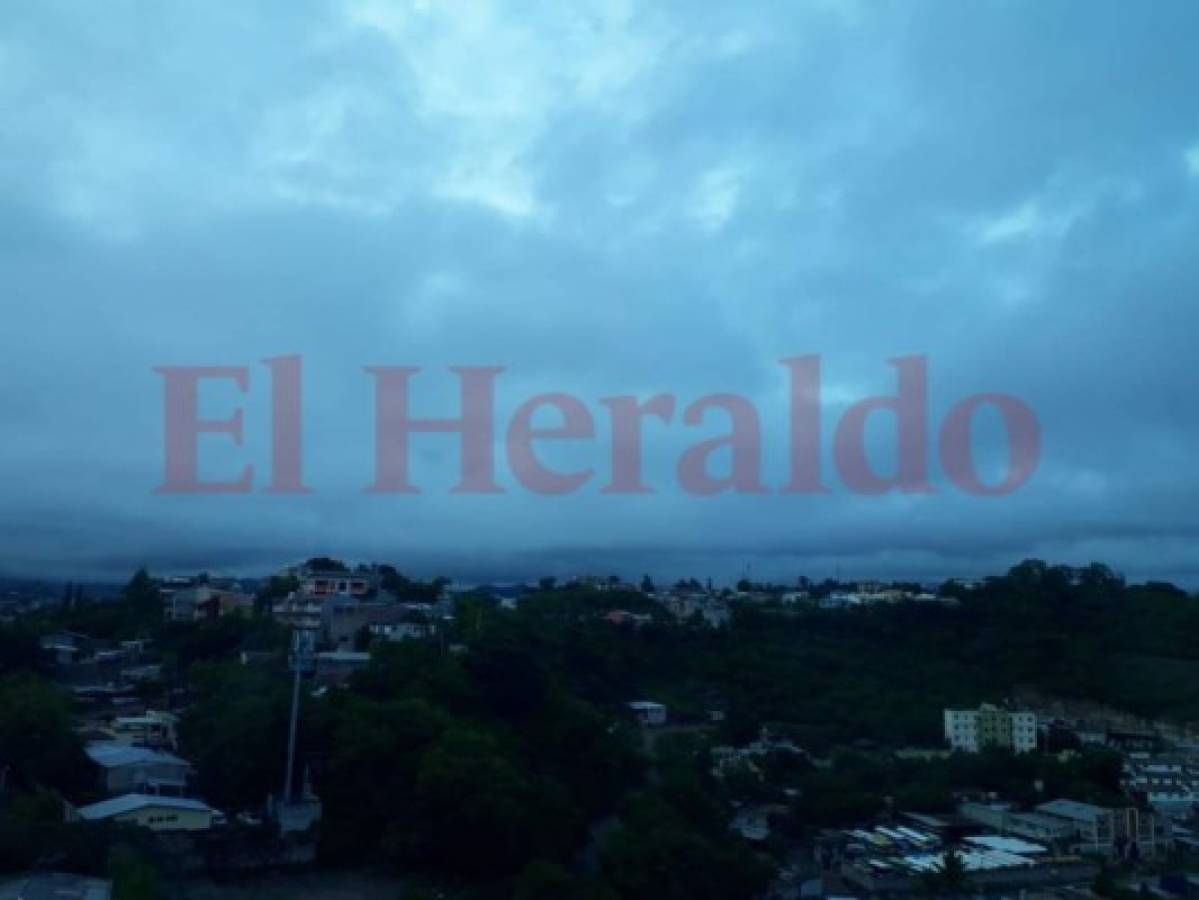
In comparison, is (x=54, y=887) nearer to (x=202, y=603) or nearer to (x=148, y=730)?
(x=148, y=730)

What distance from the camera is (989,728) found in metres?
18.7

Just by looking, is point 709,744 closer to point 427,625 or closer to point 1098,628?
point 427,625

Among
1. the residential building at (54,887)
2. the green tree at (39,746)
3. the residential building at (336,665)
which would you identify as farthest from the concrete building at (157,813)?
the residential building at (336,665)

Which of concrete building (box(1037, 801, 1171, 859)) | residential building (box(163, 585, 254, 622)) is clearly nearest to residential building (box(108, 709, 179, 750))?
residential building (box(163, 585, 254, 622))

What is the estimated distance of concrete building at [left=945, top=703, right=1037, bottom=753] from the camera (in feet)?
60.9

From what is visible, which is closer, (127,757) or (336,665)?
(127,757)

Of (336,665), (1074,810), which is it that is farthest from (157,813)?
(1074,810)

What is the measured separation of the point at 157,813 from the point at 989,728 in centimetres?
1458

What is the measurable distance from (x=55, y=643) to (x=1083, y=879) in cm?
1712

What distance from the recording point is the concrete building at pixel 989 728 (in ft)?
60.9

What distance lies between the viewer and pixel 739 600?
102ft

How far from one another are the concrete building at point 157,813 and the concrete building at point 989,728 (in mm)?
13440

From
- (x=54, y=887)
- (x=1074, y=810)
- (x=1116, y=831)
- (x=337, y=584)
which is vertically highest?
(x=337, y=584)

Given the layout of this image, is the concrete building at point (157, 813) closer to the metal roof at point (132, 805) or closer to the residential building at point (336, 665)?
the metal roof at point (132, 805)
